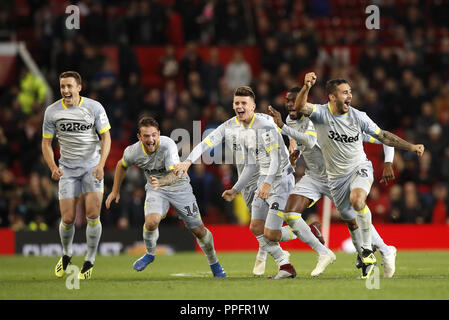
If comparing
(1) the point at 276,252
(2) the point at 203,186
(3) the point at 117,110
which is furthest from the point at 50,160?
(3) the point at 117,110

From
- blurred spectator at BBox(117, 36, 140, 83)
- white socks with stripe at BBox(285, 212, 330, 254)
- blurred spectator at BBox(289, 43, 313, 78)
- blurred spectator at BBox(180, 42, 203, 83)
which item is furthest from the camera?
blurred spectator at BBox(289, 43, 313, 78)

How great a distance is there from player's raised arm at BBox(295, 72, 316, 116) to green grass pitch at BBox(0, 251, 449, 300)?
1.98 meters

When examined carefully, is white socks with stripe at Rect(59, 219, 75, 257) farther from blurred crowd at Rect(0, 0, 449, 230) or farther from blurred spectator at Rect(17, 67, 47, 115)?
blurred spectator at Rect(17, 67, 47, 115)

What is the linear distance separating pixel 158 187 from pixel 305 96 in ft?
7.96

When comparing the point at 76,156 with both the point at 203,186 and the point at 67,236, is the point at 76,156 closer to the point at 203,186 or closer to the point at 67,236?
the point at 67,236

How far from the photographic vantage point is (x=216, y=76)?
2053 cm

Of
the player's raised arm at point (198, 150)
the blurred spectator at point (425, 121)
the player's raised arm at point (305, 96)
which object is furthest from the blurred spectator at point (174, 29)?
the player's raised arm at point (305, 96)

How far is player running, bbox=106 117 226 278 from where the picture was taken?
11.0m

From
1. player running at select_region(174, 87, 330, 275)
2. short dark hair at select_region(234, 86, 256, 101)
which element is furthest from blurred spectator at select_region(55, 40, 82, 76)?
short dark hair at select_region(234, 86, 256, 101)

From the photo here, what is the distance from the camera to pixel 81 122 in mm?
11352

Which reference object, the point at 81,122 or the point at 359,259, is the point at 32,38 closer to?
the point at 81,122

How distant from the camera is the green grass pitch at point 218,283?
862 centimetres

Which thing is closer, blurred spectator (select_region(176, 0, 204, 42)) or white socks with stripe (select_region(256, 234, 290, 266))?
white socks with stripe (select_region(256, 234, 290, 266))

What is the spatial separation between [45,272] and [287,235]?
Answer: 11.7 feet
